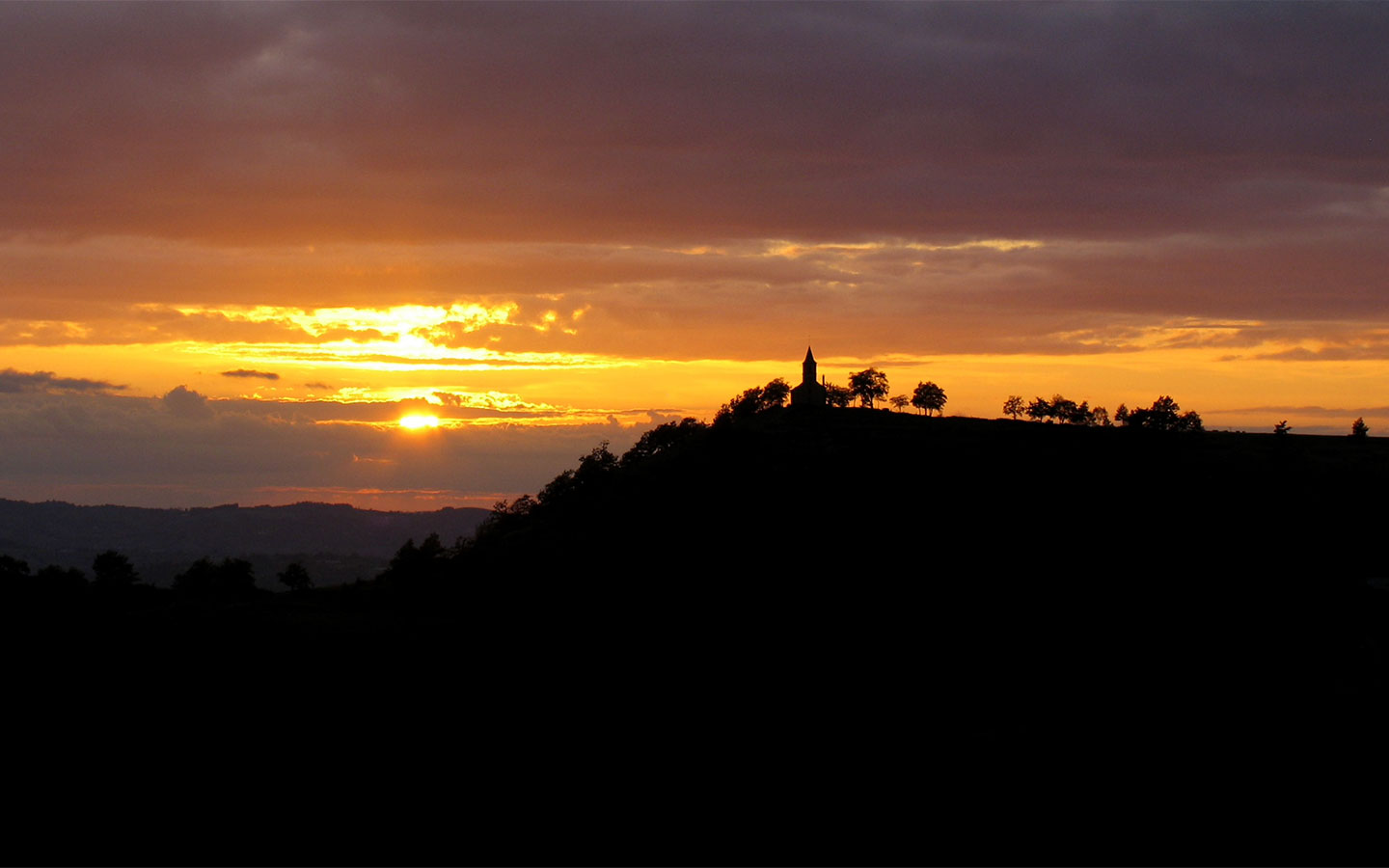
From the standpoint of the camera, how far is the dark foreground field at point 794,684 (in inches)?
3501

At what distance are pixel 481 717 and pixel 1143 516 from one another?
102 meters

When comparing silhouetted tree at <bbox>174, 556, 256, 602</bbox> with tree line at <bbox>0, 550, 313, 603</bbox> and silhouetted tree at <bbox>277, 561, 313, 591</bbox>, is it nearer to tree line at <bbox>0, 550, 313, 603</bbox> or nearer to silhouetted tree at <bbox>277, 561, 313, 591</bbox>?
tree line at <bbox>0, 550, 313, 603</bbox>

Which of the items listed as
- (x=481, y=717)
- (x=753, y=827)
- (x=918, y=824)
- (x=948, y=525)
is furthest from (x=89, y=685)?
(x=948, y=525)

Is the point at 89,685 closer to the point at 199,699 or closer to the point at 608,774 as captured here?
the point at 199,699

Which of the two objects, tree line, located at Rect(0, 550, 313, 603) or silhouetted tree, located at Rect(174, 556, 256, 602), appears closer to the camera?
tree line, located at Rect(0, 550, 313, 603)

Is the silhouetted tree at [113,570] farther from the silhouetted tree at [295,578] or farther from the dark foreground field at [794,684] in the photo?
the dark foreground field at [794,684]

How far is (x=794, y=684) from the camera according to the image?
119m

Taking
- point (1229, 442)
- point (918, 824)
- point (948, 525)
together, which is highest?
point (1229, 442)

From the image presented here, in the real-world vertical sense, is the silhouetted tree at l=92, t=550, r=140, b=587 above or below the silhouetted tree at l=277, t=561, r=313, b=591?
above

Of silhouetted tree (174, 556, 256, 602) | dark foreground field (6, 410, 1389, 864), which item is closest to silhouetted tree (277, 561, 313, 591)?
silhouetted tree (174, 556, 256, 602)

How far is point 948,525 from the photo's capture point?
517ft

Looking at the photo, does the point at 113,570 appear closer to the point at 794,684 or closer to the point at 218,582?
the point at 218,582

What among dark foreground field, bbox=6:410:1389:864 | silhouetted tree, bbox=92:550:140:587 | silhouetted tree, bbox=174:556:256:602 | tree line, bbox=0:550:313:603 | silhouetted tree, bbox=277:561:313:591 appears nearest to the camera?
dark foreground field, bbox=6:410:1389:864

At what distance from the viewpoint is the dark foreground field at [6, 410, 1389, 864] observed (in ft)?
292
